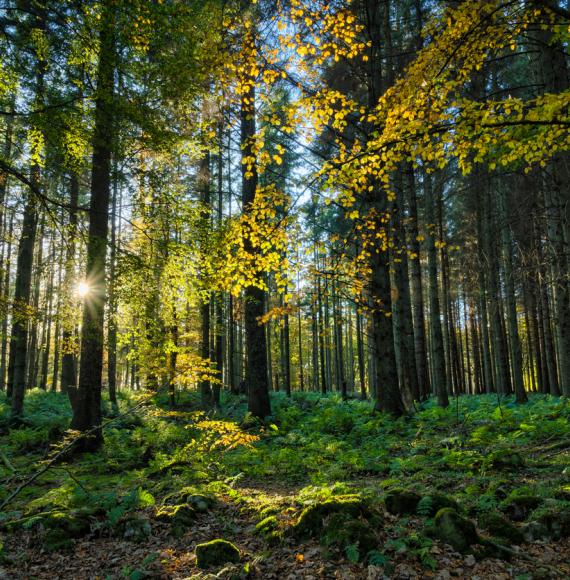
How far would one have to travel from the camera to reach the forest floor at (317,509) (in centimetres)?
380

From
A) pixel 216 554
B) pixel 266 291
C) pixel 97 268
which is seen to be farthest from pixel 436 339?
pixel 216 554

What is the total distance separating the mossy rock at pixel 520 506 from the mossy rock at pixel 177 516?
3798 millimetres

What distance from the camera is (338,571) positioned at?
365 cm

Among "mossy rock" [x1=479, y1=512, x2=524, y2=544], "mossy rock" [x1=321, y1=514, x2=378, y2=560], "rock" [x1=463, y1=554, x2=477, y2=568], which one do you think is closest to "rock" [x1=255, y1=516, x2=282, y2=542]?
"mossy rock" [x1=321, y1=514, x2=378, y2=560]

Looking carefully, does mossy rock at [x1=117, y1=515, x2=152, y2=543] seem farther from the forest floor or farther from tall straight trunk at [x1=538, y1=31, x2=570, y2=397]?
tall straight trunk at [x1=538, y1=31, x2=570, y2=397]

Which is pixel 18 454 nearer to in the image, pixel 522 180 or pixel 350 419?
pixel 350 419

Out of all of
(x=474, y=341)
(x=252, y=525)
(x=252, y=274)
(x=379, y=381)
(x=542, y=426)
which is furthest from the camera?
(x=474, y=341)

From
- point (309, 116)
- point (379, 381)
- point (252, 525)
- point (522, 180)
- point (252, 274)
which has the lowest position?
point (252, 525)

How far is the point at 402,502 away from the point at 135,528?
3.35m

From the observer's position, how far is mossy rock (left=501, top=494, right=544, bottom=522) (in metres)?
4.31

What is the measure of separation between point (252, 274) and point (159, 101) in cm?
498

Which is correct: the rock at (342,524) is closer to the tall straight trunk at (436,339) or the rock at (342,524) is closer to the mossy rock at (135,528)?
the mossy rock at (135,528)

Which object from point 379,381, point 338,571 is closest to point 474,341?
point 379,381

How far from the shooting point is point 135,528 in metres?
5.08
